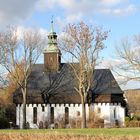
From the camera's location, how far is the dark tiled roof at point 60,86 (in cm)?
6844

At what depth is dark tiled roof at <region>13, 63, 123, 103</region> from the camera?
6844 centimetres

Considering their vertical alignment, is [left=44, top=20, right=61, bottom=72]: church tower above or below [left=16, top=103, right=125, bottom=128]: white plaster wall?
above

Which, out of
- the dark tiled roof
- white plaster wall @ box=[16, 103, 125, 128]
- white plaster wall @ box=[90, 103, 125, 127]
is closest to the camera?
white plaster wall @ box=[90, 103, 125, 127]

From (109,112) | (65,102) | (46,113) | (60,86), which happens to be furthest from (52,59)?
(109,112)

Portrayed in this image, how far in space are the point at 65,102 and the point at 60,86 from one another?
3.36 m

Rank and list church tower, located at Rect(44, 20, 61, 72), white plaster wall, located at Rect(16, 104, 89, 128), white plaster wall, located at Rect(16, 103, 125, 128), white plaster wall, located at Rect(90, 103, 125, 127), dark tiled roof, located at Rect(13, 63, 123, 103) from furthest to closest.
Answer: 1. church tower, located at Rect(44, 20, 61, 72)
2. dark tiled roof, located at Rect(13, 63, 123, 103)
3. white plaster wall, located at Rect(16, 104, 89, 128)
4. white plaster wall, located at Rect(16, 103, 125, 128)
5. white plaster wall, located at Rect(90, 103, 125, 127)

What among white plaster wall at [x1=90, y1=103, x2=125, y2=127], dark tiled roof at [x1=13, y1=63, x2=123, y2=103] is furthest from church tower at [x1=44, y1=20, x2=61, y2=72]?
white plaster wall at [x1=90, y1=103, x2=125, y2=127]

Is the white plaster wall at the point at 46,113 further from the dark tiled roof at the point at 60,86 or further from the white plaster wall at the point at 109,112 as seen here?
the white plaster wall at the point at 109,112

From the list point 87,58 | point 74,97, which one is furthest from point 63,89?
point 87,58

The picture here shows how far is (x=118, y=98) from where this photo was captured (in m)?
67.9

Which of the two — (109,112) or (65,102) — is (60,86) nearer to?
(65,102)

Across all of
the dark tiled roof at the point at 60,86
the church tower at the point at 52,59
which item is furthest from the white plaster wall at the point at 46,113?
the church tower at the point at 52,59

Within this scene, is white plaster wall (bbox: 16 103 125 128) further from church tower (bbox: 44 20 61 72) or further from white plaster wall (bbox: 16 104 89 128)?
church tower (bbox: 44 20 61 72)

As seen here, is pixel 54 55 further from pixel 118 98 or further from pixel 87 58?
pixel 87 58
